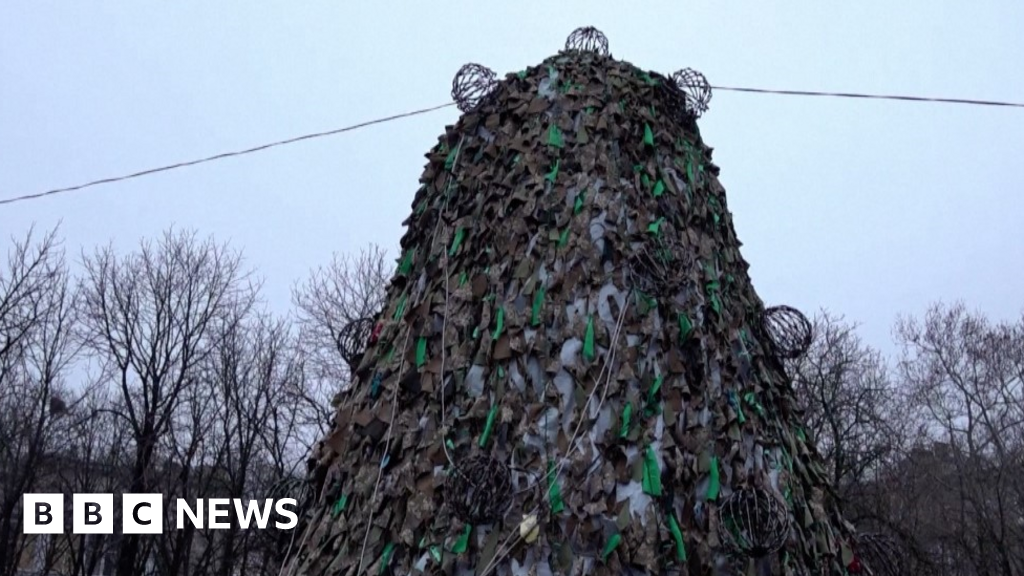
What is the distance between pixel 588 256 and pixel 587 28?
2.32 m

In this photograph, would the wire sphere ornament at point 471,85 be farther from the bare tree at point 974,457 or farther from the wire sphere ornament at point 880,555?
the bare tree at point 974,457

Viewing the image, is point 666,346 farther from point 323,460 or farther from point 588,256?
point 323,460

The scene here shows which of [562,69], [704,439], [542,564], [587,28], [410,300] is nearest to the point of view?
[542,564]

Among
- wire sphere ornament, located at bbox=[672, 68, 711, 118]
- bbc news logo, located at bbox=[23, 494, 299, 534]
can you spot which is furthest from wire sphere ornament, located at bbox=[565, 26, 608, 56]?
bbc news logo, located at bbox=[23, 494, 299, 534]

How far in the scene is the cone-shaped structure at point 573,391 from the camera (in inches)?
157

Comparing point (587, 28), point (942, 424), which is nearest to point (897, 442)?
point (942, 424)

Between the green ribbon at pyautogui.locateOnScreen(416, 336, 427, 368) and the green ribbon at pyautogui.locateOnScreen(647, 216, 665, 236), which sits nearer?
the green ribbon at pyautogui.locateOnScreen(416, 336, 427, 368)

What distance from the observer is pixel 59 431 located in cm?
1930

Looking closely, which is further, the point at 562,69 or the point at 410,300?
the point at 562,69

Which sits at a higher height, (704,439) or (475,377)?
(475,377)

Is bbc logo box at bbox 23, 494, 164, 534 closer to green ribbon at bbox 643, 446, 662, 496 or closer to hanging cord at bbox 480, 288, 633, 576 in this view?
hanging cord at bbox 480, 288, 633, 576

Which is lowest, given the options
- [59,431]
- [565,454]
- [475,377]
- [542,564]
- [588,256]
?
[542,564]

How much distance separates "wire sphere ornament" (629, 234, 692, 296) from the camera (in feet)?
15.0

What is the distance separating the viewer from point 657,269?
4.59 metres
